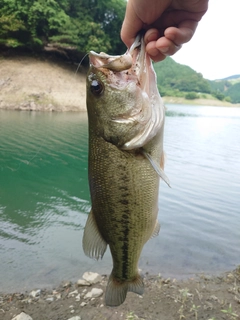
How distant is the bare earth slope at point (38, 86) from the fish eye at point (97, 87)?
1239 inches

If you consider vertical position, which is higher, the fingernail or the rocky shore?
the fingernail

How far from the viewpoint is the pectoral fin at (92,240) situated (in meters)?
2.62

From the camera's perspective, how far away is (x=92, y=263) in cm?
652

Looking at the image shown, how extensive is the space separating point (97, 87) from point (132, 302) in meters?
3.79

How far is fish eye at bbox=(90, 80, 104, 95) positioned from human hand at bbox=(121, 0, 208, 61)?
474 mm

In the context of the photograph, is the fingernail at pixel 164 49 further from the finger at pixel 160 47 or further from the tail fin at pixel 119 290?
the tail fin at pixel 119 290

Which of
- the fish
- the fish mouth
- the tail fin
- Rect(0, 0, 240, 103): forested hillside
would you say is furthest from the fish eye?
Rect(0, 0, 240, 103): forested hillside

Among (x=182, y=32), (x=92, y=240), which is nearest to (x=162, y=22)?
(x=182, y=32)

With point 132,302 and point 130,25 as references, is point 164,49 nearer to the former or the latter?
point 130,25

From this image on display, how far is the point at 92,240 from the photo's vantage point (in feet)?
8.64

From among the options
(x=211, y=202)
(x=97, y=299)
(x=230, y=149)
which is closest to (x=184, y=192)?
(x=211, y=202)

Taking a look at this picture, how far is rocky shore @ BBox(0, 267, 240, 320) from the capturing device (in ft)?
15.4

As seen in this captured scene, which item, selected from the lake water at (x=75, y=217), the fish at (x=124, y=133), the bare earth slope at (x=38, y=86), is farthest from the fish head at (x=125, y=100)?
the bare earth slope at (x=38, y=86)

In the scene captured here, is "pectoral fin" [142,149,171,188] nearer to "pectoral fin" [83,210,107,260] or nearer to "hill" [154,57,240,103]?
"pectoral fin" [83,210,107,260]
